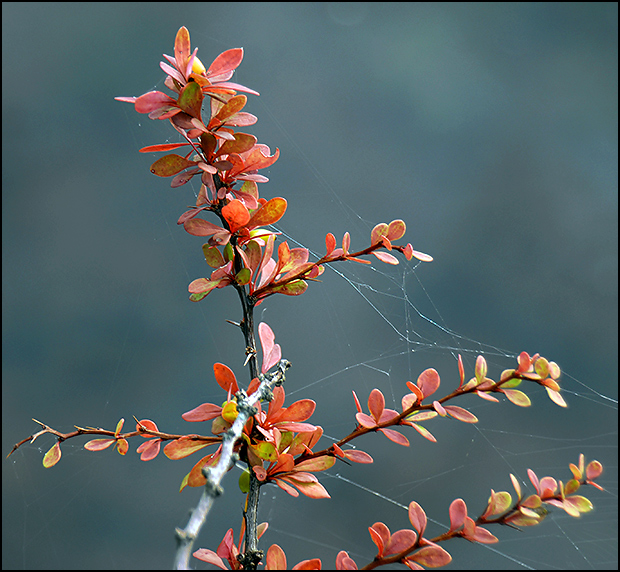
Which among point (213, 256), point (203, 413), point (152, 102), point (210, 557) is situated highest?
point (152, 102)

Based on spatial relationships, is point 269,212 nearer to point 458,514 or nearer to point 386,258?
point 386,258

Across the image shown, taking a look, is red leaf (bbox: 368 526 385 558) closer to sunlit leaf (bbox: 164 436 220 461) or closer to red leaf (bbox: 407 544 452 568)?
red leaf (bbox: 407 544 452 568)

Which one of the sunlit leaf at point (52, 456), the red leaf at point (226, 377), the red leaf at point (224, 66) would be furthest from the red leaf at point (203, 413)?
the red leaf at point (224, 66)

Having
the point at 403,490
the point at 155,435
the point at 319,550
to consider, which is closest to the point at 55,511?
the point at 319,550

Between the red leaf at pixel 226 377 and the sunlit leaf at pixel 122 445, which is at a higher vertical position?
the red leaf at pixel 226 377

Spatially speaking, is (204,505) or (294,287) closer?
(204,505)

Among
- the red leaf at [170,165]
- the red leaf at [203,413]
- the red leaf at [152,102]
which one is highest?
the red leaf at [152,102]

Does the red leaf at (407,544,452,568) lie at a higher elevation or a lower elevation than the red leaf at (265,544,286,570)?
higher

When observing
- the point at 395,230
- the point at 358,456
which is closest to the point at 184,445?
the point at 358,456

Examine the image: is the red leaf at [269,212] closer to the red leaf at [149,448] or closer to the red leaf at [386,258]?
the red leaf at [386,258]

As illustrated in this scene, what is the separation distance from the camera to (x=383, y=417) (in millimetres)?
353

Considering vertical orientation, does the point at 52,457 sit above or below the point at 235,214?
below

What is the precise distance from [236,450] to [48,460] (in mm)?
161

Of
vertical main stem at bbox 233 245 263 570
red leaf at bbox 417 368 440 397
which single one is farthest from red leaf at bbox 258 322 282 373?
red leaf at bbox 417 368 440 397
